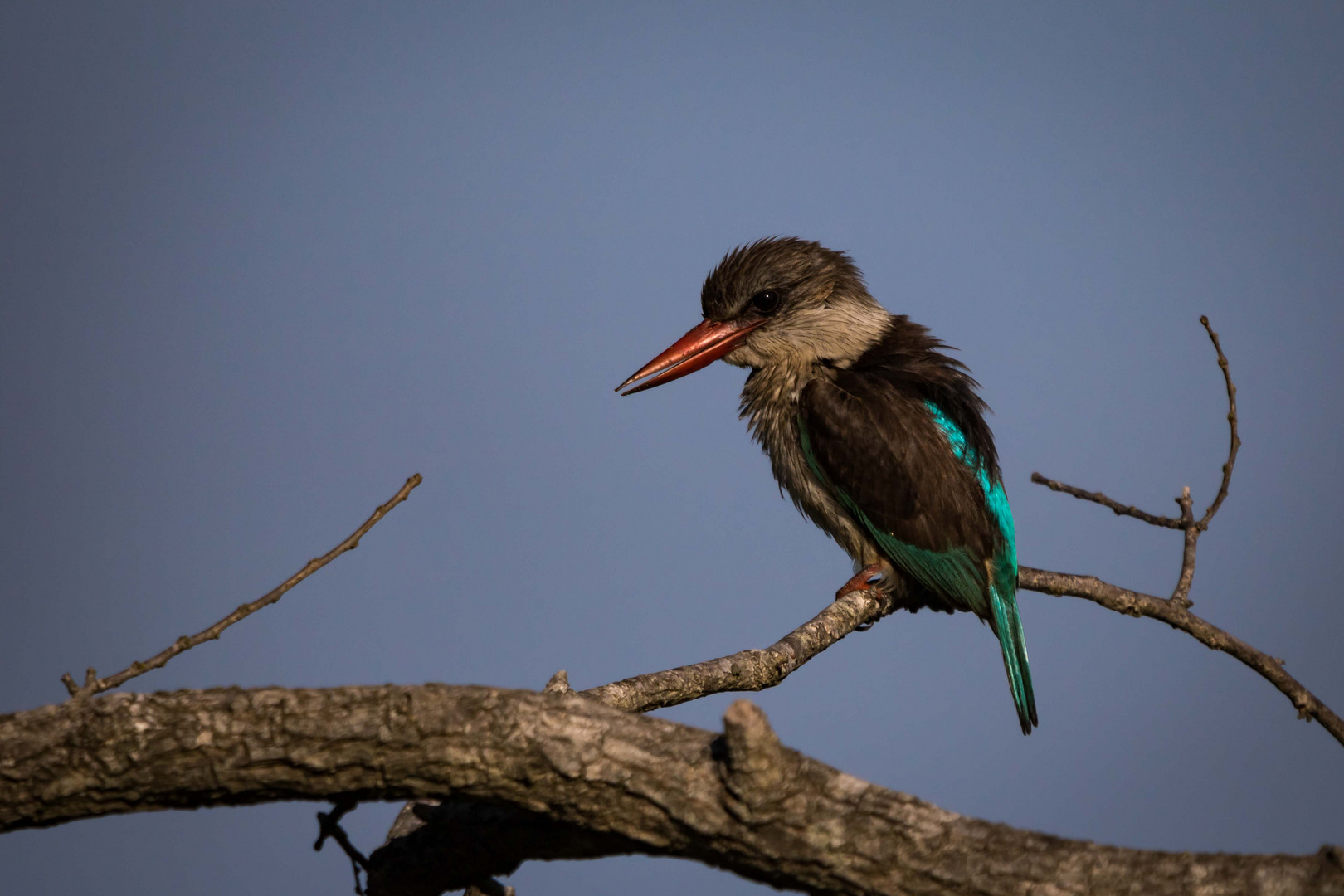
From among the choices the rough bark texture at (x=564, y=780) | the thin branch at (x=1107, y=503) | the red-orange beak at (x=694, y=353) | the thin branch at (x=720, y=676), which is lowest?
the rough bark texture at (x=564, y=780)

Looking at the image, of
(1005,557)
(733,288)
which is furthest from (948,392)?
(733,288)

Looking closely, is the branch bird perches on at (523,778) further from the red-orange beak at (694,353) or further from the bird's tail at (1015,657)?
the red-orange beak at (694,353)

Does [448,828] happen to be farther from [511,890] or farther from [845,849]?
[845,849]

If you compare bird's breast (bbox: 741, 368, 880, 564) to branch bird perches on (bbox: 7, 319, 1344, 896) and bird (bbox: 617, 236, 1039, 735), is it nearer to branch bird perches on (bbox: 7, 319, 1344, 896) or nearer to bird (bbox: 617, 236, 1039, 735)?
bird (bbox: 617, 236, 1039, 735)

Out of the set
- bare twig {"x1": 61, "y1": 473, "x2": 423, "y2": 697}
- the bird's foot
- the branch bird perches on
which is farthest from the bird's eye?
the branch bird perches on

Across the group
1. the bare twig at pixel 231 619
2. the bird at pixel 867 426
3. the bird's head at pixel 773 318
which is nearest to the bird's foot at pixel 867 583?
the bird at pixel 867 426

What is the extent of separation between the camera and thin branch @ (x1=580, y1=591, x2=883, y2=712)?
7.49 feet

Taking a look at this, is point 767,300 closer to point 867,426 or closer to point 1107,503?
point 867,426

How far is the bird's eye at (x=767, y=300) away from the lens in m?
4.00

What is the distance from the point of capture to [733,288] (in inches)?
158

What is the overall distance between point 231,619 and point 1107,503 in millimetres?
2597

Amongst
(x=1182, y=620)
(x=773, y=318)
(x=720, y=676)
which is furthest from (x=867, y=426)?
(x=720, y=676)

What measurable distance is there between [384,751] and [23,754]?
→ 0.48 metres

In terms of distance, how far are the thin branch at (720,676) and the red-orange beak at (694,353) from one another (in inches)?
51.2
